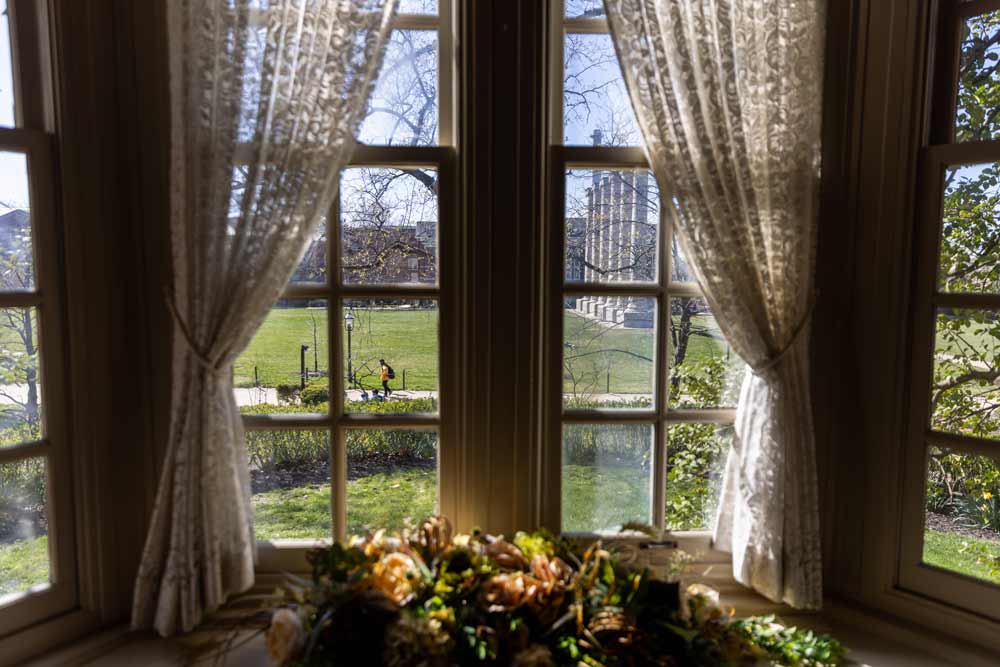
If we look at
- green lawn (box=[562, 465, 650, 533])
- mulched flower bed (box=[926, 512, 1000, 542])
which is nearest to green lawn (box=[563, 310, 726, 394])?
green lawn (box=[562, 465, 650, 533])

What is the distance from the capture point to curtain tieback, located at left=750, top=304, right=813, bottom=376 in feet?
4.97

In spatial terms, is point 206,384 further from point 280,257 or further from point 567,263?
point 567,263

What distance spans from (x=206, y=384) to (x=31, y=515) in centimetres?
53

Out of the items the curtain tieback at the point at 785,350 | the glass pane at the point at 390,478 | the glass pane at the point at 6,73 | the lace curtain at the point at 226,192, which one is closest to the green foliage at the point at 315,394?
the glass pane at the point at 390,478

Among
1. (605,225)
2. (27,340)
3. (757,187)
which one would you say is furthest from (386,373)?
(757,187)

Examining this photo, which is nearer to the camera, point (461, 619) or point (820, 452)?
point (461, 619)

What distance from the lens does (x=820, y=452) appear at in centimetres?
167

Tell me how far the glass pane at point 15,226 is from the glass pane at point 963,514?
2.25m

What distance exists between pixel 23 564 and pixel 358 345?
931 mm

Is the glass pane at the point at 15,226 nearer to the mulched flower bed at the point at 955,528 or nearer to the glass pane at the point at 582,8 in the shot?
the glass pane at the point at 582,8

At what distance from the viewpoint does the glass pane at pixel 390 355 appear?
162 centimetres

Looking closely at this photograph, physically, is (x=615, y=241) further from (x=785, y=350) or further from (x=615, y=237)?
(x=785, y=350)

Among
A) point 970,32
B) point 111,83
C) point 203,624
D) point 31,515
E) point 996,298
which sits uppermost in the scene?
point 970,32

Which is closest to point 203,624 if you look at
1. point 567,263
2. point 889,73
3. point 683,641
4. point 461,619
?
point 461,619
